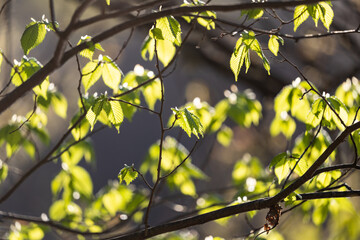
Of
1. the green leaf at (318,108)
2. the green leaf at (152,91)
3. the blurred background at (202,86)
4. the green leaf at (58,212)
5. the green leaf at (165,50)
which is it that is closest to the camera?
the green leaf at (318,108)

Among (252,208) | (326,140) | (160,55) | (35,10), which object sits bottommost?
(252,208)

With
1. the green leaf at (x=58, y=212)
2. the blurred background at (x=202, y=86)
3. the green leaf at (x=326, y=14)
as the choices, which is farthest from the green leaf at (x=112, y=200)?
the green leaf at (x=326, y=14)

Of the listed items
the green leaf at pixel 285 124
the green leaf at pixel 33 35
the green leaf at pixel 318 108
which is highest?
the green leaf at pixel 285 124

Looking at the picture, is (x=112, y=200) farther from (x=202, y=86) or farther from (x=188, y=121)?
(x=202, y=86)

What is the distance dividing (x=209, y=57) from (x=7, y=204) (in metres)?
2.81

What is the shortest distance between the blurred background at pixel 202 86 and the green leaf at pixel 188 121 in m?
1.52

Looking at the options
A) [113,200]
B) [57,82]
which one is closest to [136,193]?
[113,200]

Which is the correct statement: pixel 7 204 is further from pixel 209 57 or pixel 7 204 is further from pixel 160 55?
pixel 160 55

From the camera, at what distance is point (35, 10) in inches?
189

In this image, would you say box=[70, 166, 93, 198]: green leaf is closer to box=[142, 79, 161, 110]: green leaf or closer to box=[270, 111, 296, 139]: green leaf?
box=[142, 79, 161, 110]: green leaf

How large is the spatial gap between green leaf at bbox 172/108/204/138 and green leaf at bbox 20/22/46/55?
1.27 feet

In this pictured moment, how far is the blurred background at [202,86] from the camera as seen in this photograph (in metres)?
3.14

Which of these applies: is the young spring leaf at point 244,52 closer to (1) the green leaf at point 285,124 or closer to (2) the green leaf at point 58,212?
(1) the green leaf at point 285,124

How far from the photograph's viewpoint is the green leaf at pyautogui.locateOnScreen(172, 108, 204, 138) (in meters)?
1.18
